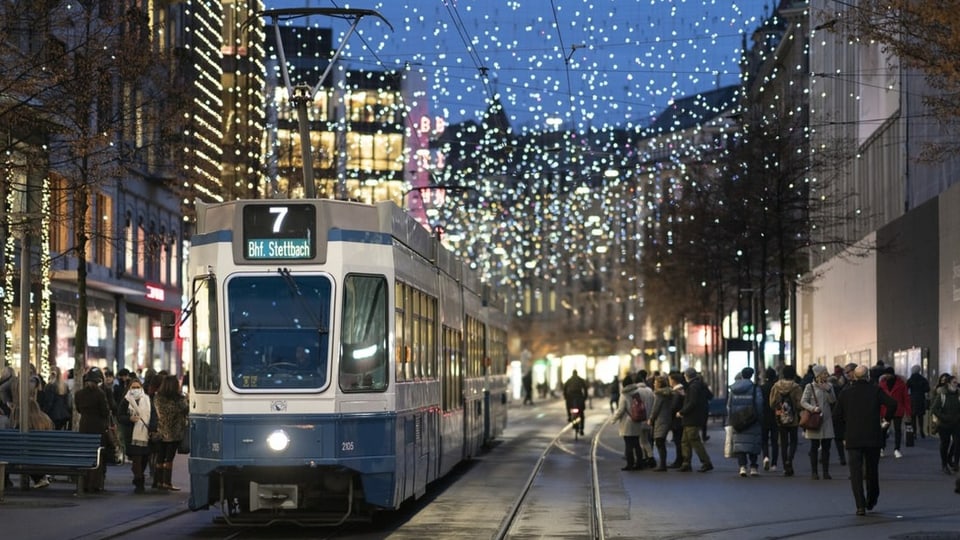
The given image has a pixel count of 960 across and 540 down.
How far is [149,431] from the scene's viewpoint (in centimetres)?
2486

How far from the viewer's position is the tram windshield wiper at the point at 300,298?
1786cm

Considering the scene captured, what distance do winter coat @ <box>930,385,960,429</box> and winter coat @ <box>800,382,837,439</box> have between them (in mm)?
2003

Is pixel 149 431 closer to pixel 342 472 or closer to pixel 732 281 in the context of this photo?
pixel 342 472

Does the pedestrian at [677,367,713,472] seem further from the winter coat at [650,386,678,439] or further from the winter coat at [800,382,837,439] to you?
the winter coat at [800,382,837,439]

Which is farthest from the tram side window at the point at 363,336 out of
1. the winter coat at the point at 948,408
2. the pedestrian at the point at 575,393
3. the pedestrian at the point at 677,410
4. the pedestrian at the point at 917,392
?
the pedestrian at the point at 575,393

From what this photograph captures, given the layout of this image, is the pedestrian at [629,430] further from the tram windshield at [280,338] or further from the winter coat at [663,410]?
the tram windshield at [280,338]

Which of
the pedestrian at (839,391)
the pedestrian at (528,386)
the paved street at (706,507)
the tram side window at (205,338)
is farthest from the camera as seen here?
the pedestrian at (528,386)

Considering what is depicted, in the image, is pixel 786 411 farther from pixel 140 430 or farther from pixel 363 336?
pixel 363 336

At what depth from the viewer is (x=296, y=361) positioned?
17.9m

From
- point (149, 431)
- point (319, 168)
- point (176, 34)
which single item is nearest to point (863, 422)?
point (149, 431)

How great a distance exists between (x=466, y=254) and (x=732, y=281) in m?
50.2

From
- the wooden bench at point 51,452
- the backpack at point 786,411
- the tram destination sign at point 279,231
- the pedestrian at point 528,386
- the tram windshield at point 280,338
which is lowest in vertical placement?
the pedestrian at point 528,386

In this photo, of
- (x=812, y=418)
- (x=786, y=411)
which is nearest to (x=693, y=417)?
(x=786, y=411)

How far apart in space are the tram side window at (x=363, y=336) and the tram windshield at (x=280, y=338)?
23 centimetres
